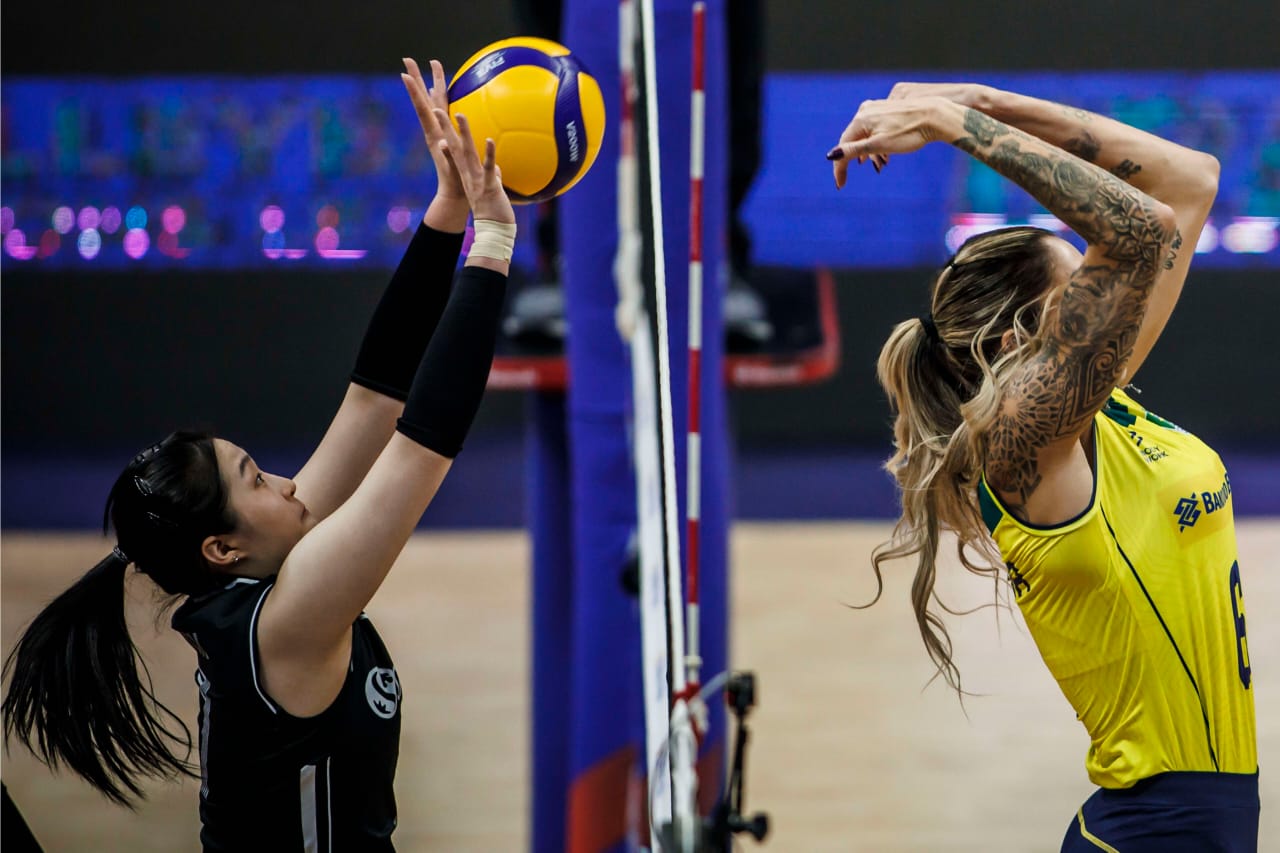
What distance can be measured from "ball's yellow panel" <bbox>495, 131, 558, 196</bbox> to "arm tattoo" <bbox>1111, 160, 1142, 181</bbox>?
686mm

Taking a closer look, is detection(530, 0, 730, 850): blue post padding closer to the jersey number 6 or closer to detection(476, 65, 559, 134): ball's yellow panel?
detection(476, 65, 559, 134): ball's yellow panel

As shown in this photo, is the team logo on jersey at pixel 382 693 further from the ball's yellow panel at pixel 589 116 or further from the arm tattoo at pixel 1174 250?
the arm tattoo at pixel 1174 250

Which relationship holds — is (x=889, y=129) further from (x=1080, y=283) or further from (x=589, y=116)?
(x=589, y=116)

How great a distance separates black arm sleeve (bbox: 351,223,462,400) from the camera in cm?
168

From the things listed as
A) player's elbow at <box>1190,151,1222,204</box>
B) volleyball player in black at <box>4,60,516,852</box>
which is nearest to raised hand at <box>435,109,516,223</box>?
volleyball player in black at <box>4,60,516,852</box>

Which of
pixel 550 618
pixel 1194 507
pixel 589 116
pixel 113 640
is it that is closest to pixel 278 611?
pixel 113 640

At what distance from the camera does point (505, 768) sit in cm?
412

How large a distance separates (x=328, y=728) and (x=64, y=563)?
513 cm

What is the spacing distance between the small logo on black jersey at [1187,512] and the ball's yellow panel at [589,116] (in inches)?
33.6

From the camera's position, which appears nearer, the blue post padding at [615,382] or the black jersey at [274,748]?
the black jersey at [274,748]

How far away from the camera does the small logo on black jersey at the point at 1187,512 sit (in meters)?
1.46

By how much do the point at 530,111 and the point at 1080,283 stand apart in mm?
724

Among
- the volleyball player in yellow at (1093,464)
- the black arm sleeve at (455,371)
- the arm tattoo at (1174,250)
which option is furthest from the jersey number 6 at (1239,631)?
the black arm sleeve at (455,371)

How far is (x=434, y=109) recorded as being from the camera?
4.79ft
